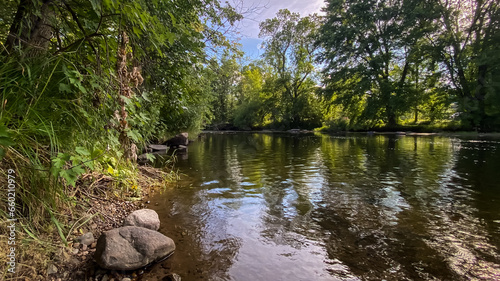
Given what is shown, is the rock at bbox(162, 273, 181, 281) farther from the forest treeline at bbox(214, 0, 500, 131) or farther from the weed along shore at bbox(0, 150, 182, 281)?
the forest treeline at bbox(214, 0, 500, 131)

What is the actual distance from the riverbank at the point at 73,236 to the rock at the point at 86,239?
4cm

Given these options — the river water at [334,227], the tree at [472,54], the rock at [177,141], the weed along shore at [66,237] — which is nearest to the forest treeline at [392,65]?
the tree at [472,54]

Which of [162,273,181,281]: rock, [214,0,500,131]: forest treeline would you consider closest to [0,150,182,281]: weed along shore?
[162,273,181,281]: rock

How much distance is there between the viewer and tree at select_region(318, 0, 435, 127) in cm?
2850

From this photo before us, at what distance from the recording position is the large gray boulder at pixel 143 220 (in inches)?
152

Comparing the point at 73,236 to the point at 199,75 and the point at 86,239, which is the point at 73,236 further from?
the point at 199,75

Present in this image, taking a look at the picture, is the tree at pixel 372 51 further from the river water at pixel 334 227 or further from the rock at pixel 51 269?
the rock at pixel 51 269

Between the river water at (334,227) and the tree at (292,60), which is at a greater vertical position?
the tree at (292,60)

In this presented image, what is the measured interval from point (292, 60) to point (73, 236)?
44912mm

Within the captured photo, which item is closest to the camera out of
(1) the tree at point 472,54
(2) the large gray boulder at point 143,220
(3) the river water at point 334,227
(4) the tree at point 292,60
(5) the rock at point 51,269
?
(5) the rock at point 51,269

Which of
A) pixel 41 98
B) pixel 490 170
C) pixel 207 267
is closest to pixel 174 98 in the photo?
pixel 41 98

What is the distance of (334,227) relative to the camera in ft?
13.8

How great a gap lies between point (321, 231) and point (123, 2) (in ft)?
13.4

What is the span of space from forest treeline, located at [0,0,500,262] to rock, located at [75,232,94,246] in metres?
0.64
